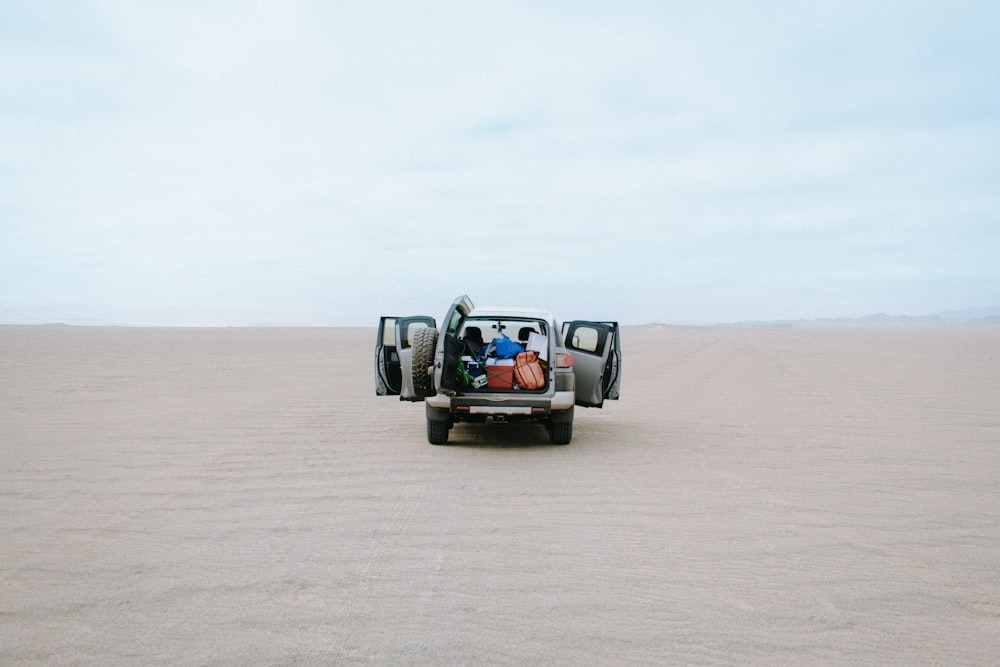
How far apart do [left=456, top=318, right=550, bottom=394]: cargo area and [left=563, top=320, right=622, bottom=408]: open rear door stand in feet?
1.59

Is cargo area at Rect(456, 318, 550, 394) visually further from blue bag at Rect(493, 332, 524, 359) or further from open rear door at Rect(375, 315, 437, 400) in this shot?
open rear door at Rect(375, 315, 437, 400)

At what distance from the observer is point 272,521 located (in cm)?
578

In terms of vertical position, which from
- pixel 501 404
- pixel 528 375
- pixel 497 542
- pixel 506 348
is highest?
pixel 506 348

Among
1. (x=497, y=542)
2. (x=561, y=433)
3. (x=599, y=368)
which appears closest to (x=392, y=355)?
(x=561, y=433)

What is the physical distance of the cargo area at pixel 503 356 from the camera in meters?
8.93

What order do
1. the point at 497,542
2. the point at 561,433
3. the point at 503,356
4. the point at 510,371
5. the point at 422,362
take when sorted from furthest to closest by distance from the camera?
the point at 503,356 < the point at 561,433 < the point at 510,371 < the point at 422,362 < the point at 497,542

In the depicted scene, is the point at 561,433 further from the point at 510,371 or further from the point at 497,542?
the point at 497,542

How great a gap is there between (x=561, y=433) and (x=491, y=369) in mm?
1185

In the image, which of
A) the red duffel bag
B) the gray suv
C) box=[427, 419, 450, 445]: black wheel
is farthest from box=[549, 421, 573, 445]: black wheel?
box=[427, 419, 450, 445]: black wheel

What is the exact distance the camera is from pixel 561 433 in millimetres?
9289

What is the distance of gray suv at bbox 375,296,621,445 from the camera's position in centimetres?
874

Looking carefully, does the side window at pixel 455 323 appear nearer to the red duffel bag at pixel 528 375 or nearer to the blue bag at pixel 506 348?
the blue bag at pixel 506 348

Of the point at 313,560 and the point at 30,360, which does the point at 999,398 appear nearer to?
the point at 313,560

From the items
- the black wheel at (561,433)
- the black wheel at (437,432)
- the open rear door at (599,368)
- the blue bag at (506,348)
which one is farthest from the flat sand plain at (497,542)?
the blue bag at (506,348)
